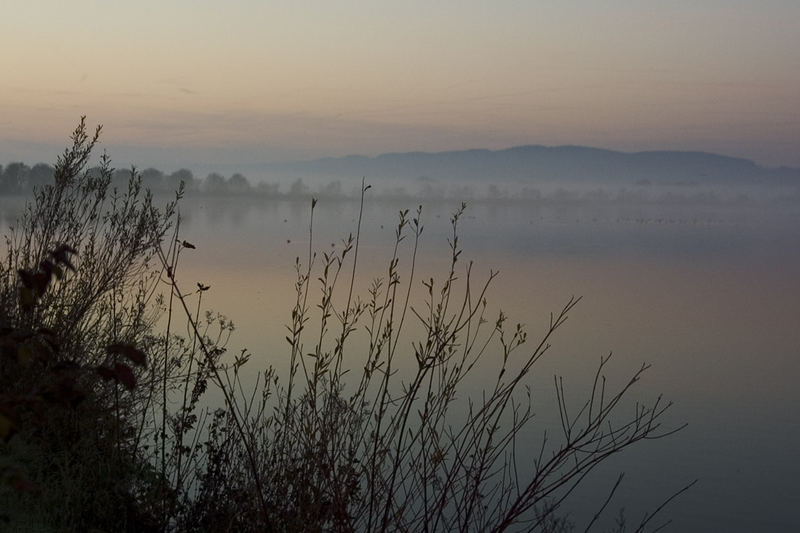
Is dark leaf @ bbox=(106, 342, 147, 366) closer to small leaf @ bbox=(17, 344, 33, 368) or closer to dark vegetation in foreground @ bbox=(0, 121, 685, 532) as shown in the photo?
dark vegetation in foreground @ bbox=(0, 121, 685, 532)

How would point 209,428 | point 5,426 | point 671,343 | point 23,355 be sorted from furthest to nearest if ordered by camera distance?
1. point 671,343
2. point 209,428
3. point 23,355
4. point 5,426

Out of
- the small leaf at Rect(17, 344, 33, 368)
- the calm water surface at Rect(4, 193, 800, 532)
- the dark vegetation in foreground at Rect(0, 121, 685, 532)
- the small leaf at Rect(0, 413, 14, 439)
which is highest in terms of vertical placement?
the small leaf at Rect(17, 344, 33, 368)

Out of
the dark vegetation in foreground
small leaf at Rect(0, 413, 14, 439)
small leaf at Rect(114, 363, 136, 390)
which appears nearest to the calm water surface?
the dark vegetation in foreground

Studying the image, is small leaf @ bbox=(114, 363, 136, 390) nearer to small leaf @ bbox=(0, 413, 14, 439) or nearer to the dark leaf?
the dark leaf

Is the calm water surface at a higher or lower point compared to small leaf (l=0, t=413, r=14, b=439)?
lower

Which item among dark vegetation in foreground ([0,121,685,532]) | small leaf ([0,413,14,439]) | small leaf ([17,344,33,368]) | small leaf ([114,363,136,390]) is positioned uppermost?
small leaf ([17,344,33,368])

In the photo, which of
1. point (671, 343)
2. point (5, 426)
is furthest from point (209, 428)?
point (671, 343)

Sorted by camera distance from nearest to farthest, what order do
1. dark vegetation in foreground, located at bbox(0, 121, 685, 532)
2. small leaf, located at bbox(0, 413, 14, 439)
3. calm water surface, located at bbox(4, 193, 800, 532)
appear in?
small leaf, located at bbox(0, 413, 14, 439) → dark vegetation in foreground, located at bbox(0, 121, 685, 532) → calm water surface, located at bbox(4, 193, 800, 532)

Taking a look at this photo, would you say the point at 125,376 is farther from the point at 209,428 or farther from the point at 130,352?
the point at 209,428

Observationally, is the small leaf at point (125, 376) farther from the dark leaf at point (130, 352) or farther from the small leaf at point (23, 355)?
the small leaf at point (23, 355)

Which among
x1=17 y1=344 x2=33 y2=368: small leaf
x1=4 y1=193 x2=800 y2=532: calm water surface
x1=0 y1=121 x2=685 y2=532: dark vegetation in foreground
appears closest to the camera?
x1=17 y1=344 x2=33 y2=368: small leaf

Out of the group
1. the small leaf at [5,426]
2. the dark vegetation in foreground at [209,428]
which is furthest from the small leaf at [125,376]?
the small leaf at [5,426]

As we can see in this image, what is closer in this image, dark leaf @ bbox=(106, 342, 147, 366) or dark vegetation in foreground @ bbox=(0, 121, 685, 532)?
dark leaf @ bbox=(106, 342, 147, 366)

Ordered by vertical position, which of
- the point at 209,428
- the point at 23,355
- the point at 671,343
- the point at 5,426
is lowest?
the point at 671,343
